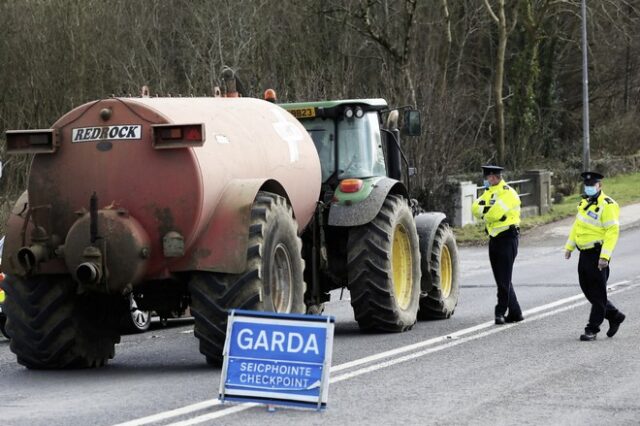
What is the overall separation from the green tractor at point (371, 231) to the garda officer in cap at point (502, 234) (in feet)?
2.82

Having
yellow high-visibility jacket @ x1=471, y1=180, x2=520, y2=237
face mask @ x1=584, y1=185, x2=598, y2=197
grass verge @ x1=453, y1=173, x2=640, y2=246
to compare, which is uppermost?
face mask @ x1=584, y1=185, x2=598, y2=197

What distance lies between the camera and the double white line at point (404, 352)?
9.27 meters

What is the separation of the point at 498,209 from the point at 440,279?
137 centimetres

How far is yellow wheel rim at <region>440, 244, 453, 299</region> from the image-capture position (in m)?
17.1

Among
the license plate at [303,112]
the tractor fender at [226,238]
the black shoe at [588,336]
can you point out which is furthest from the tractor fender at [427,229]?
the tractor fender at [226,238]

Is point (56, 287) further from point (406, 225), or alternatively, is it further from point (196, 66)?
point (196, 66)

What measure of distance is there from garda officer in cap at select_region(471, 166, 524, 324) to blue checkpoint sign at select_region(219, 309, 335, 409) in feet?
21.0

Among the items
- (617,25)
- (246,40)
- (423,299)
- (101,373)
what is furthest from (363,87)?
(101,373)

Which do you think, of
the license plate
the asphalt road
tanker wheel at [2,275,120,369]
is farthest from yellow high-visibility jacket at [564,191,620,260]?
tanker wheel at [2,275,120,369]

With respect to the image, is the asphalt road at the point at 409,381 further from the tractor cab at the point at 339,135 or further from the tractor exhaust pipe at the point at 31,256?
the tractor cab at the point at 339,135

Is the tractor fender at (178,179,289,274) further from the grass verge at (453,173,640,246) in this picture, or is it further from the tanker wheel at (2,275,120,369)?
the grass verge at (453,173,640,246)

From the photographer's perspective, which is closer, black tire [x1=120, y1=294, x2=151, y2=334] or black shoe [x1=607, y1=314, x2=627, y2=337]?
black shoe [x1=607, y1=314, x2=627, y2=337]

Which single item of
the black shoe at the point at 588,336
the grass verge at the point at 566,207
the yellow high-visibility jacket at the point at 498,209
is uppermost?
the yellow high-visibility jacket at the point at 498,209

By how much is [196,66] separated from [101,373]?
83.8ft
